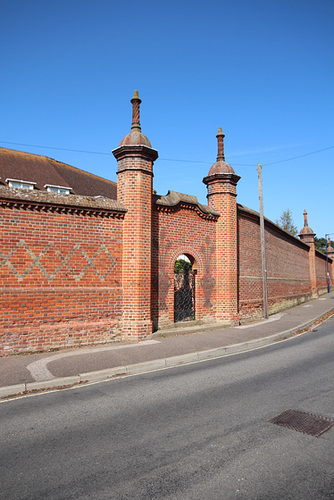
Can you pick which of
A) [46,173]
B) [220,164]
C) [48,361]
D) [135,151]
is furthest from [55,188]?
[48,361]

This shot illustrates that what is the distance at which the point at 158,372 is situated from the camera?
7.39m

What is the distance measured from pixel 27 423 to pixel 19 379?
7.16ft

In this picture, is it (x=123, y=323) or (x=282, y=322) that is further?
(x=282, y=322)

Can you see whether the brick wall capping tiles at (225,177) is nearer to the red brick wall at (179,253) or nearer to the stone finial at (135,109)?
the red brick wall at (179,253)

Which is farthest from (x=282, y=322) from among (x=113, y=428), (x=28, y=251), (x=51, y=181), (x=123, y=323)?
(x=51, y=181)

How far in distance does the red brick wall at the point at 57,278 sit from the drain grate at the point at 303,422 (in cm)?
668

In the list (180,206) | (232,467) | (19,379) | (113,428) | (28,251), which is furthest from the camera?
(180,206)

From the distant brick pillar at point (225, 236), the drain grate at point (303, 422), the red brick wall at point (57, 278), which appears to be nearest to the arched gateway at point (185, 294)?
the distant brick pillar at point (225, 236)

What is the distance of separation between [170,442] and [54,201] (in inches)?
297

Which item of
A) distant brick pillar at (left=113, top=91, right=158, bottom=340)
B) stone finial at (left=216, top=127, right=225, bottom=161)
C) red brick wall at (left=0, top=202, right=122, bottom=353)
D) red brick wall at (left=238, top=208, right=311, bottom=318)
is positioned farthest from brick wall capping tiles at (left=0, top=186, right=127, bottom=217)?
red brick wall at (left=238, top=208, right=311, bottom=318)

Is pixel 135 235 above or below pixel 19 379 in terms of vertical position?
above

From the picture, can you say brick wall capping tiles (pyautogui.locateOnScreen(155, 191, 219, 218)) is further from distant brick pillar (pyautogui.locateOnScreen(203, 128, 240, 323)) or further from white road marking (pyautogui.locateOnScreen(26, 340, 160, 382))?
white road marking (pyautogui.locateOnScreen(26, 340, 160, 382))

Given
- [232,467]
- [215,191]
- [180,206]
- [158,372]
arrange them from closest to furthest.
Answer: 1. [232,467]
2. [158,372]
3. [180,206]
4. [215,191]

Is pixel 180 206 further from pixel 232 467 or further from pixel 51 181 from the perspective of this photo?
pixel 51 181
